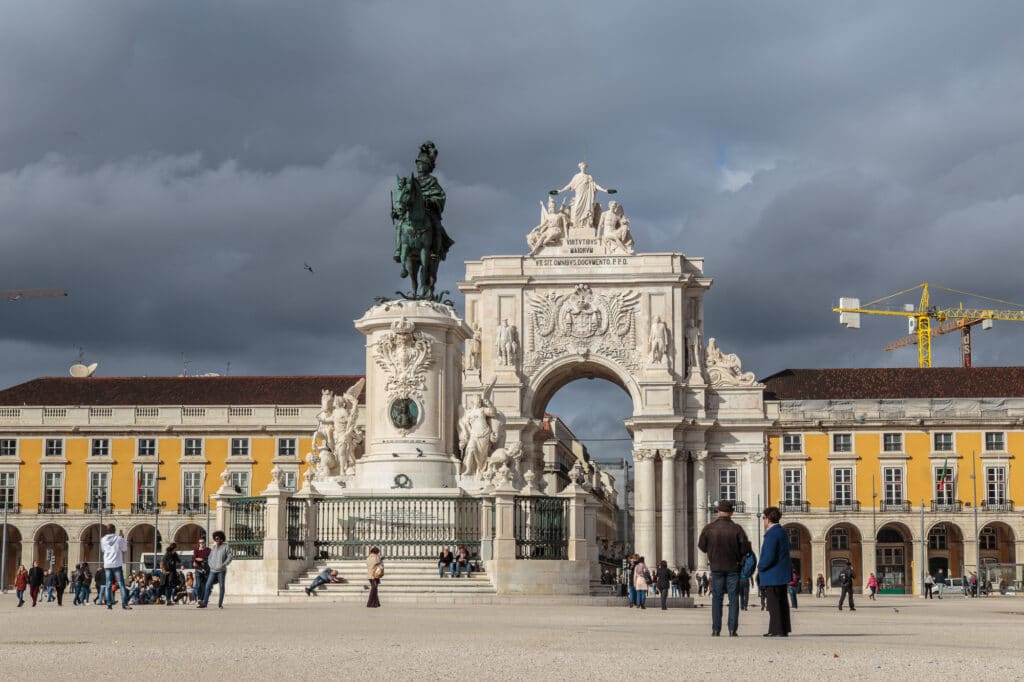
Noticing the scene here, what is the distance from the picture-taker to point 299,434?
80625mm

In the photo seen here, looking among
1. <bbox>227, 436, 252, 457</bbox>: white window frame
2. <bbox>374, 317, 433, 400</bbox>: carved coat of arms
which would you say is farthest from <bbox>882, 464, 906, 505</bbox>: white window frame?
<bbox>374, 317, 433, 400</bbox>: carved coat of arms

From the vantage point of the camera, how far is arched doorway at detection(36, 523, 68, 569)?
268ft

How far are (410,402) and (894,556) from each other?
2305 inches

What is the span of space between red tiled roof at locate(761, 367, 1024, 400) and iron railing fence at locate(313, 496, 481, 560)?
187 feet

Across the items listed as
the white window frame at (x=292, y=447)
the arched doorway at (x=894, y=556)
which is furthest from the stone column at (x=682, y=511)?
the white window frame at (x=292, y=447)

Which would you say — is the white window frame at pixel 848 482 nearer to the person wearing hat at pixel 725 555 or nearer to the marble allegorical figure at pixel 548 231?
the marble allegorical figure at pixel 548 231

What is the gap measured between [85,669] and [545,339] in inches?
2702

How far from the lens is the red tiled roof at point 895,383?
84.1m

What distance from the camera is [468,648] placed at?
15461mm

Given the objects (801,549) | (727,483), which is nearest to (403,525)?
(727,483)

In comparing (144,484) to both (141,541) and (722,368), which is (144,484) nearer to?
(141,541)

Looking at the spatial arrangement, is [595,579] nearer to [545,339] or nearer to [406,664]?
[406,664]

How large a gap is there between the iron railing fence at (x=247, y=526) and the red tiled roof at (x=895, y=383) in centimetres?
5689

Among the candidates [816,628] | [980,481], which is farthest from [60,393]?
[816,628]
